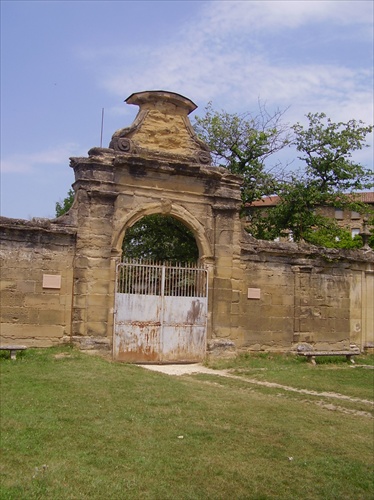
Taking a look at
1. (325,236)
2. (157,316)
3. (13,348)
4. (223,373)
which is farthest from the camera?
(325,236)

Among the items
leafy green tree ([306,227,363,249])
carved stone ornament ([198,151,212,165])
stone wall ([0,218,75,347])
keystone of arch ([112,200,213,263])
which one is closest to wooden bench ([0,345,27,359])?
stone wall ([0,218,75,347])

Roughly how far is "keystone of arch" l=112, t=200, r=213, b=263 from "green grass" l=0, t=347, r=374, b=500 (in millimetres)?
3628

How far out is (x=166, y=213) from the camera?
13.6 meters

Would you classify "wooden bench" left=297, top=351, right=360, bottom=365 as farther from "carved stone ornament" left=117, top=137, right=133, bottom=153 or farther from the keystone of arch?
"carved stone ornament" left=117, top=137, right=133, bottom=153

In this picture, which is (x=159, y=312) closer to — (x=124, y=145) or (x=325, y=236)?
(x=124, y=145)

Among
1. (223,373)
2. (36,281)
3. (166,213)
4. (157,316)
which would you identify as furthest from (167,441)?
(166,213)

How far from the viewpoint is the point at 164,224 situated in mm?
18781

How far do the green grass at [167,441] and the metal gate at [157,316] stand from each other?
8.50 feet

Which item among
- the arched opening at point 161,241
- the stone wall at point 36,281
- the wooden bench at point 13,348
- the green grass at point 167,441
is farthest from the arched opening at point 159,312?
the arched opening at point 161,241

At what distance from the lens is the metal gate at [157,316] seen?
1291 cm

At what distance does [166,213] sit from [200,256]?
1.29 meters

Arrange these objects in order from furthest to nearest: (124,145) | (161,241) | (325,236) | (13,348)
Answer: (325,236) < (161,241) < (124,145) < (13,348)

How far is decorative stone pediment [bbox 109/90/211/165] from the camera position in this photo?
13453mm

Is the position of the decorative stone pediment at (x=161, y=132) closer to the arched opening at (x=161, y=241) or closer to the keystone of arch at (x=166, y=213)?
the keystone of arch at (x=166, y=213)
